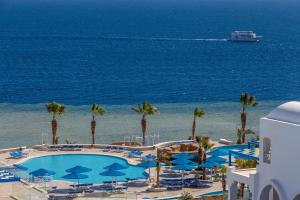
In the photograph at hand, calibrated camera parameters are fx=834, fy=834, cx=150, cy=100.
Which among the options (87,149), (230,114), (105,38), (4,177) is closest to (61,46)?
(105,38)

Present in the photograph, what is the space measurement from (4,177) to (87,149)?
1123 cm

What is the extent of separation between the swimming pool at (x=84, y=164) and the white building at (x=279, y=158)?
17.6 metres

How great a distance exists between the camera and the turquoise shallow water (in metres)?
63.8

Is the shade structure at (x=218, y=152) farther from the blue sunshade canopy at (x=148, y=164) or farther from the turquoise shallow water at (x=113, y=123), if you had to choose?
the turquoise shallow water at (x=113, y=123)

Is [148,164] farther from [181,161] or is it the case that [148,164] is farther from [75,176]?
[75,176]

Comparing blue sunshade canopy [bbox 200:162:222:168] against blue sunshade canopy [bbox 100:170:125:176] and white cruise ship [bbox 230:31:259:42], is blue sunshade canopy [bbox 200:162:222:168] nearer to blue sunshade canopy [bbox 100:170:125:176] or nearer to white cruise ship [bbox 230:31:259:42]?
blue sunshade canopy [bbox 100:170:125:176]

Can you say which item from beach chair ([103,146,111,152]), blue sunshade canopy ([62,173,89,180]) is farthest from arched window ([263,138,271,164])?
beach chair ([103,146,111,152])

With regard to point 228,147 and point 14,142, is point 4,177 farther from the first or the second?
point 14,142

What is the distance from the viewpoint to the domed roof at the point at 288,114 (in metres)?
25.7

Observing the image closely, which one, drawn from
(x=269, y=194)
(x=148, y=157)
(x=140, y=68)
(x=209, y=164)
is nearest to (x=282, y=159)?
(x=269, y=194)

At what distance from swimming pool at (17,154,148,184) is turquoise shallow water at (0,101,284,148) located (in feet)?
41.0

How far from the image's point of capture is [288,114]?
85.5ft

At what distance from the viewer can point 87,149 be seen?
50625 mm

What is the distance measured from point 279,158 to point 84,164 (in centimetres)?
2315
